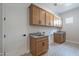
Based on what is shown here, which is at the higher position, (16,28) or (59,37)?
(16,28)

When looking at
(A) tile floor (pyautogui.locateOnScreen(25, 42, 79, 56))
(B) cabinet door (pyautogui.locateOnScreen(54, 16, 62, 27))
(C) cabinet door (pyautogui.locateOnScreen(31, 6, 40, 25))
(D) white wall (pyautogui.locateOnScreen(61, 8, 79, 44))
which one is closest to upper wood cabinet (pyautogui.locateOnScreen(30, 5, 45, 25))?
(C) cabinet door (pyautogui.locateOnScreen(31, 6, 40, 25))

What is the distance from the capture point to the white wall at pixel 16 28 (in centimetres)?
190

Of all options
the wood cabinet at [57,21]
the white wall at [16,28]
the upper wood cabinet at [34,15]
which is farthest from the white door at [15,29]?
the wood cabinet at [57,21]

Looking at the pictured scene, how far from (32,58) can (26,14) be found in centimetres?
206

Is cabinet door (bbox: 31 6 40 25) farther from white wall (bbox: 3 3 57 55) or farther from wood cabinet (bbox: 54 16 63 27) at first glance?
wood cabinet (bbox: 54 16 63 27)

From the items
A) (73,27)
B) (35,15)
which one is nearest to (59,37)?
(73,27)

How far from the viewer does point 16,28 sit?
217 centimetres

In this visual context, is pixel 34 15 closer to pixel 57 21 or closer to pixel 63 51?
pixel 63 51

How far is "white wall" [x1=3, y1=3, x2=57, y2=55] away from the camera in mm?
1904

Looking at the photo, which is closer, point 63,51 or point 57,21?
point 63,51

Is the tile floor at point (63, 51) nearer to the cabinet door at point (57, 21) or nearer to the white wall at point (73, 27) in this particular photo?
the white wall at point (73, 27)

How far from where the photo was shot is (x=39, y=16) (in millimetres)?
2682

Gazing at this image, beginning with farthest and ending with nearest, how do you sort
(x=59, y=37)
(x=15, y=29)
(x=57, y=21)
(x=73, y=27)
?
1. (x=57, y=21)
2. (x=59, y=37)
3. (x=73, y=27)
4. (x=15, y=29)

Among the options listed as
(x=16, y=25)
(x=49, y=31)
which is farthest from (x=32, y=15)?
(x=49, y=31)
